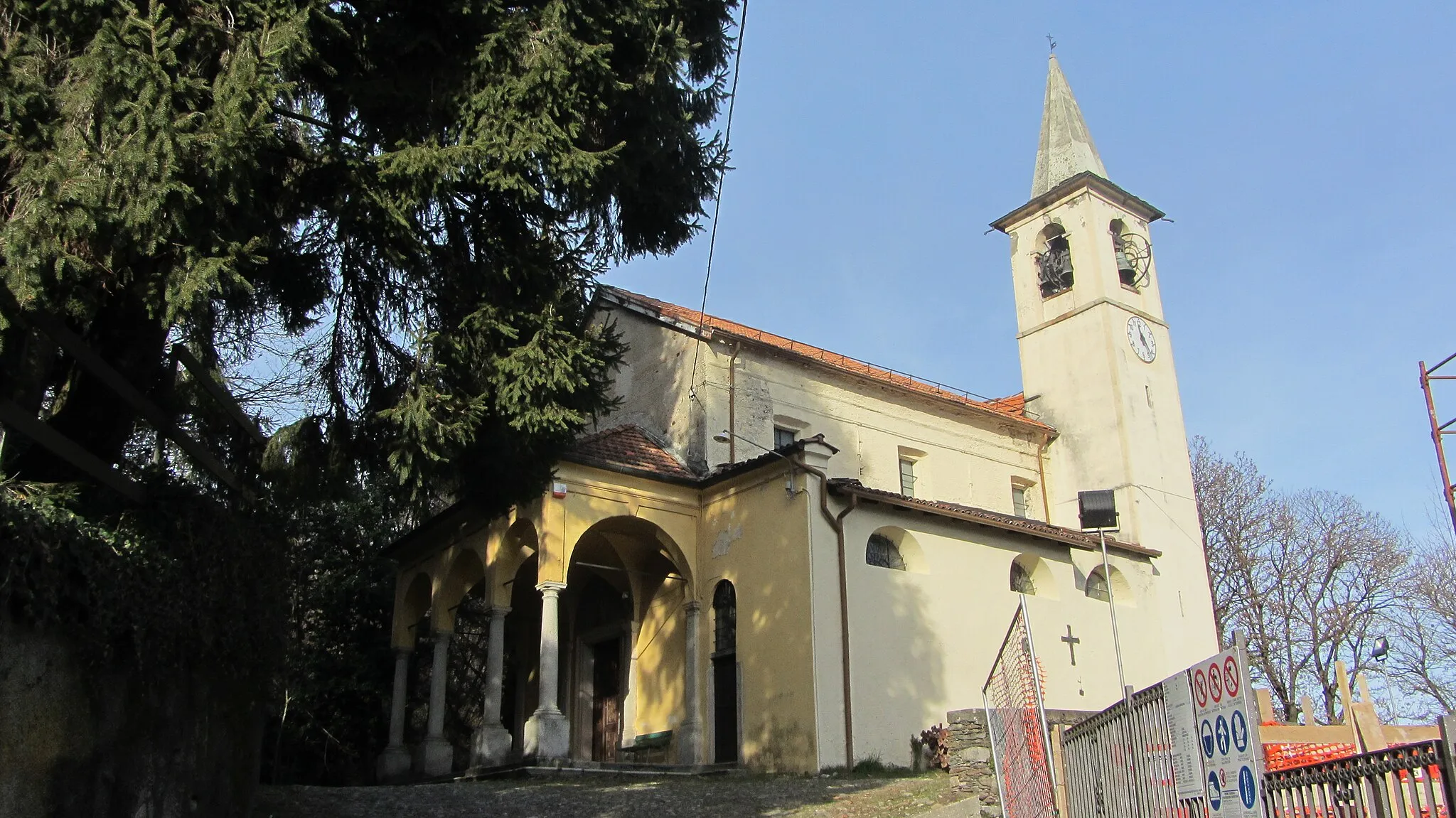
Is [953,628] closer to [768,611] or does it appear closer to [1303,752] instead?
[768,611]

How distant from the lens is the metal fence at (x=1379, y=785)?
449 centimetres

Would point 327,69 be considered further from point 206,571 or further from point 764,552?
point 764,552

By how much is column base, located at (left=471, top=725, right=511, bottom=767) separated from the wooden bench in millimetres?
2784

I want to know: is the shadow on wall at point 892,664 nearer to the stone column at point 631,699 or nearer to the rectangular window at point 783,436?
the rectangular window at point 783,436

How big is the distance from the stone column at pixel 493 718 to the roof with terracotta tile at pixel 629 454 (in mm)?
2842

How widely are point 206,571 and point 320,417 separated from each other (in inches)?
90.9

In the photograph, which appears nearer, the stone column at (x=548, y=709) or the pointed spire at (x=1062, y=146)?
the stone column at (x=548, y=709)

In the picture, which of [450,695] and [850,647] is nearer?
[850,647]

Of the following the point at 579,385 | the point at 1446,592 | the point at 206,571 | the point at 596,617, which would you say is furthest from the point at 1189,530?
the point at 206,571

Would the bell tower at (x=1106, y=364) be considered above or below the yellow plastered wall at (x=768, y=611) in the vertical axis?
above

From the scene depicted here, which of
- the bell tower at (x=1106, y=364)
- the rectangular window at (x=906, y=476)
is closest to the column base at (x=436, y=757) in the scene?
the rectangular window at (x=906, y=476)

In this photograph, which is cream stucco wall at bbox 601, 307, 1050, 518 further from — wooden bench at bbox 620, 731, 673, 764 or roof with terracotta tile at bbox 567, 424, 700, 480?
wooden bench at bbox 620, 731, 673, 764

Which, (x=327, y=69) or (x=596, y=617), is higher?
(x=327, y=69)

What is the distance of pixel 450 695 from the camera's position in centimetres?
2330
